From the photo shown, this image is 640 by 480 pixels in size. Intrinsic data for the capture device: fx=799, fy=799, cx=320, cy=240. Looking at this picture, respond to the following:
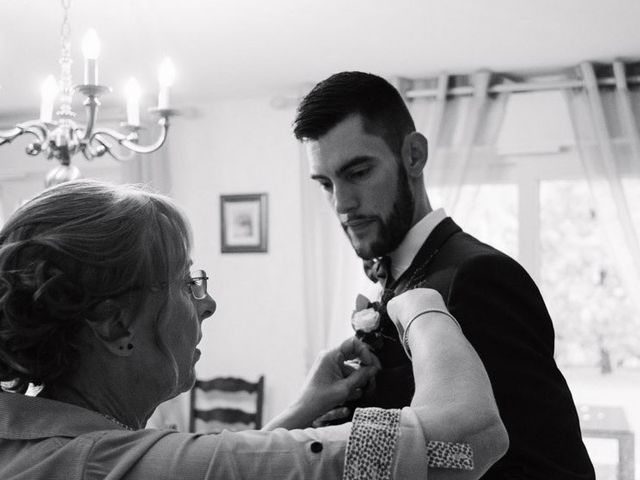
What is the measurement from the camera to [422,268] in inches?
58.2

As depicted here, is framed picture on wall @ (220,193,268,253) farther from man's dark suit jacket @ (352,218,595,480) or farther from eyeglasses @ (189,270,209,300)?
eyeglasses @ (189,270,209,300)

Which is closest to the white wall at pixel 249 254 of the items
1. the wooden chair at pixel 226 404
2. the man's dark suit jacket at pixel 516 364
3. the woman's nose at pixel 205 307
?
the wooden chair at pixel 226 404

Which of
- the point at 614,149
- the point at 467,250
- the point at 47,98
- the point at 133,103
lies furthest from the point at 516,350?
the point at 614,149

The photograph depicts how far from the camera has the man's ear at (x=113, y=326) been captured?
102cm

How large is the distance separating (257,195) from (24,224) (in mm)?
4575

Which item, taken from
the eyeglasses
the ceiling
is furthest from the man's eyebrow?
the ceiling

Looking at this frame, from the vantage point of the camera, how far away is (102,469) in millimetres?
923

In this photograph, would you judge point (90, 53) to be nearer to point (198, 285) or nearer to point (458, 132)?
point (198, 285)

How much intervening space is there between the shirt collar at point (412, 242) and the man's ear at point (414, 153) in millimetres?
105

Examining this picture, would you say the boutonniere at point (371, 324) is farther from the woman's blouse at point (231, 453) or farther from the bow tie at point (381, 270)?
the woman's blouse at point (231, 453)

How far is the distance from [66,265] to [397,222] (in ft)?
2.59

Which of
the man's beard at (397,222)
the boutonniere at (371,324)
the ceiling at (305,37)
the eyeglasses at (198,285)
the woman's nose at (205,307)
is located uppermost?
the ceiling at (305,37)

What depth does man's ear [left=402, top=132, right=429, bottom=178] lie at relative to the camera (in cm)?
165

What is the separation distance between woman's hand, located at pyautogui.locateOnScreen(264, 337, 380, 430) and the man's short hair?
0.44 m
